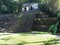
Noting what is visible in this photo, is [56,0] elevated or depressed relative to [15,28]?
elevated

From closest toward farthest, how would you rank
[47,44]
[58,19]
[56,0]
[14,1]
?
[47,44] → [58,19] → [56,0] → [14,1]

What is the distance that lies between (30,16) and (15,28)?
2597mm

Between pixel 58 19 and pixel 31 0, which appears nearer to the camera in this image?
pixel 58 19

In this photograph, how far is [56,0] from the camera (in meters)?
17.2

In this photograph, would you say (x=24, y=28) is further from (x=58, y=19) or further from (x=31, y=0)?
(x=31, y=0)

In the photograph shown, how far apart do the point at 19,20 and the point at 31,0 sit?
65.8 feet

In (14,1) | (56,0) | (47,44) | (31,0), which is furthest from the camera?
(31,0)

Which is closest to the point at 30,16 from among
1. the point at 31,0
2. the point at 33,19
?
the point at 33,19

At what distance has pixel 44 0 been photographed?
64.0ft

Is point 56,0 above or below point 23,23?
above

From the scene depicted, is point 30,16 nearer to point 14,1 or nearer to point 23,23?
point 23,23

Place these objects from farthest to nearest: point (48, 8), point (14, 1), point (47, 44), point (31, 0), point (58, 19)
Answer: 1. point (31, 0)
2. point (14, 1)
3. point (48, 8)
4. point (58, 19)
5. point (47, 44)

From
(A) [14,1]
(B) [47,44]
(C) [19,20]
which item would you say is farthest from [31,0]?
(B) [47,44]

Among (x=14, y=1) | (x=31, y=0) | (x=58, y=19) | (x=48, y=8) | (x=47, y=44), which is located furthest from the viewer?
(x=31, y=0)
